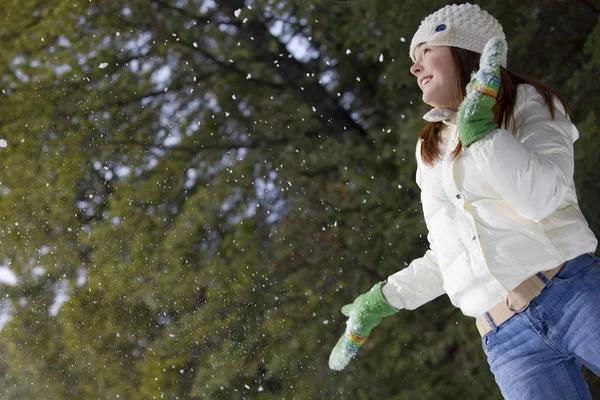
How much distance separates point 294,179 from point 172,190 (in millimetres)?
519

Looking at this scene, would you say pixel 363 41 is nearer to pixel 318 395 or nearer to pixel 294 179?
pixel 294 179

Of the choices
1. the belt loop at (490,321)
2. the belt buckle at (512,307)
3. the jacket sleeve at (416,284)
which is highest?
the belt buckle at (512,307)

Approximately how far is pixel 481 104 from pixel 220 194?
2243 mm

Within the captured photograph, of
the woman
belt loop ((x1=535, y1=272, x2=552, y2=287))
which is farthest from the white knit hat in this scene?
belt loop ((x1=535, y1=272, x2=552, y2=287))

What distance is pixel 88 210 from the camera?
3268mm

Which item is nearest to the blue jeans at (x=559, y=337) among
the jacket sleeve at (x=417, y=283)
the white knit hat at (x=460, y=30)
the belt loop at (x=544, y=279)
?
the belt loop at (x=544, y=279)

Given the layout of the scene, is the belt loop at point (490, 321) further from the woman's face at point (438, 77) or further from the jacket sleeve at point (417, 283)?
the woman's face at point (438, 77)

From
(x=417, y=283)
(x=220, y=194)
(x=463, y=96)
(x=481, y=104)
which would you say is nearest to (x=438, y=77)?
(x=463, y=96)

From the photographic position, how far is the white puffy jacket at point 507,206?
90 centimetres

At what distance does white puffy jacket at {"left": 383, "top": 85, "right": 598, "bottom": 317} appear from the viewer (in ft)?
2.94

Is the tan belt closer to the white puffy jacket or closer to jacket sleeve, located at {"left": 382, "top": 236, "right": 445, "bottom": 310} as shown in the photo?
the white puffy jacket

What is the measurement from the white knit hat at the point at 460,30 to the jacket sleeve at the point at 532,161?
14 centimetres

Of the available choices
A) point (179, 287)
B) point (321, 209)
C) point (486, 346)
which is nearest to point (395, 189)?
point (321, 209)

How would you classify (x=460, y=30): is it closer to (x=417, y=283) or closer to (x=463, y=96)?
(x=463, y=96)
